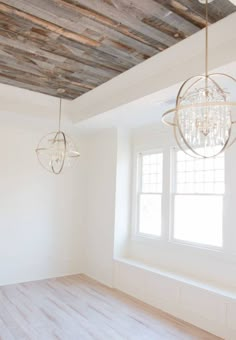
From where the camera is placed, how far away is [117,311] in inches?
162

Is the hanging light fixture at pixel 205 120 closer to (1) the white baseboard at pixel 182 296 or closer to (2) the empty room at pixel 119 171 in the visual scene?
(2) the empty room at pixel 119 171

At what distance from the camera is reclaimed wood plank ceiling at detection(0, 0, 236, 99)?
8.11 feet

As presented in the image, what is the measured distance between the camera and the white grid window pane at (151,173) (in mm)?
5168

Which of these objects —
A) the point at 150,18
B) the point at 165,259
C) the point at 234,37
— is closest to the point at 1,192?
the point at 165,259

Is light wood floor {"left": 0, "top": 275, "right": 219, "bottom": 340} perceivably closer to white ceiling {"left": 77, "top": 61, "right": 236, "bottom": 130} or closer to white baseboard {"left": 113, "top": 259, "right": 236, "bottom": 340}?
white baseboard {"left": 113, "top": 259, "right": 236, "bottom": 340}

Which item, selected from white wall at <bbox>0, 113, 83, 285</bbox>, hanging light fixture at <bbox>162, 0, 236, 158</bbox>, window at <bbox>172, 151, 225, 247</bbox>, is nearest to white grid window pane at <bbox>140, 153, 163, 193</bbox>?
window at <bbox>172, 151, 225, 247</bbox>

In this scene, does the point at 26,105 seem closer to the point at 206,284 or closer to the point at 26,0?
the point at 26,0

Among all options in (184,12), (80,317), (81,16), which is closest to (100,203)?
(80,317)

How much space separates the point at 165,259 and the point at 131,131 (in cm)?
241

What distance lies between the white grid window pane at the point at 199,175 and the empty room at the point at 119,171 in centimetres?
2

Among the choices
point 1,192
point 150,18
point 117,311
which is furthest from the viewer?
point 1,192

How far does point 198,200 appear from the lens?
4438 mm

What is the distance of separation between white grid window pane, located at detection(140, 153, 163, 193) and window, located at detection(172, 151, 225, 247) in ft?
1.25

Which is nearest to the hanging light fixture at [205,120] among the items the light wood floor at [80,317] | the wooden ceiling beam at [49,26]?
the wooden ceiling beam at [49,26]
